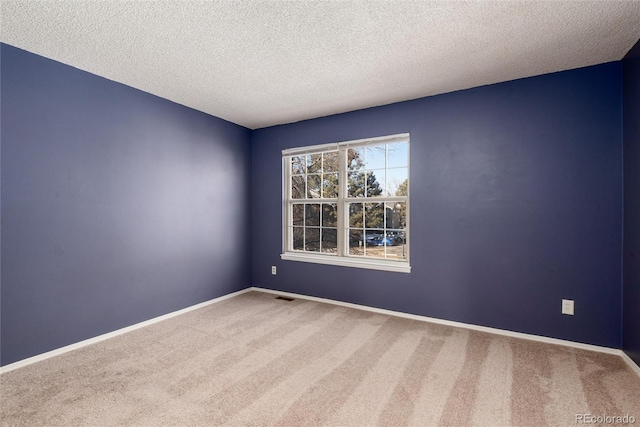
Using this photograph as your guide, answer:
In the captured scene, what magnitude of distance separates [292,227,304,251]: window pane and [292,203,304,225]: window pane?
103 millimetres

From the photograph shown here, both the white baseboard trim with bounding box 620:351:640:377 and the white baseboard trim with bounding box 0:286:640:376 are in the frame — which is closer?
the white baseboard trim with bounding box 620:351:640:377

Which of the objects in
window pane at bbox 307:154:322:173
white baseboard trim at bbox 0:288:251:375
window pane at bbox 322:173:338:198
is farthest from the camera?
window pane at bbox 307:154:322:173

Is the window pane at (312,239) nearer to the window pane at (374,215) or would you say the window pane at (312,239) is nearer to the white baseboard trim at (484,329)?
the white baseboard trim at (484,329)

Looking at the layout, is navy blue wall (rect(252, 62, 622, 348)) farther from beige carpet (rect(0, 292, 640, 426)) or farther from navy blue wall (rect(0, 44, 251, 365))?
navy blue wall (rect(0, 44, 251, 365))

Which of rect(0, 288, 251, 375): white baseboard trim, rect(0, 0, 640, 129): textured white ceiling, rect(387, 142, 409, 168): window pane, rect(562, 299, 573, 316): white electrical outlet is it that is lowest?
rect(0, 288, 251, 375): white baseboard trim

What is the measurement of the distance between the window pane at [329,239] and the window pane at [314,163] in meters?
0.87

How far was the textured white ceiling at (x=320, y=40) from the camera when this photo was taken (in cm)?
186

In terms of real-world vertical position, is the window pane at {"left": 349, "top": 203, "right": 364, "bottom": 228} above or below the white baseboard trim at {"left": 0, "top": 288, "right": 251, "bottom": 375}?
above

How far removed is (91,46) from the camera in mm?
2291

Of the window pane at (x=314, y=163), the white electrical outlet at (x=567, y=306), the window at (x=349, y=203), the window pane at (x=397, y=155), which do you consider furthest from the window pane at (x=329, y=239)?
the white electrical outlet at (x=567, y=306)

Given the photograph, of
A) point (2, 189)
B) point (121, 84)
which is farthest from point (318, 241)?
point (2, 189)

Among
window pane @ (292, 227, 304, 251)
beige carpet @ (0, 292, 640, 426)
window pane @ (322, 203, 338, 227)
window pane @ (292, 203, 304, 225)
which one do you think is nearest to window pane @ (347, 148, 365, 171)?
window pane @ (322, 203, 338, 227)

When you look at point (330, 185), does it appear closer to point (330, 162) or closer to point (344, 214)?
point (330, 162)

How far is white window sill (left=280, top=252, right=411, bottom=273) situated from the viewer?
345 centimetres
